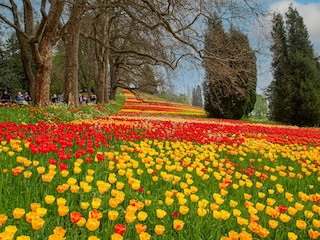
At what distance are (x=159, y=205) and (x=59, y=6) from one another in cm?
966

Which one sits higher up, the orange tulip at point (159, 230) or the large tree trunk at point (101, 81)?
the large tree trunk at point (101, 81)

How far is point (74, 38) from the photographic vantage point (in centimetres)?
1354

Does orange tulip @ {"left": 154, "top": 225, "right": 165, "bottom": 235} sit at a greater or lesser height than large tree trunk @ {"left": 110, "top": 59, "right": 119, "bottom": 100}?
lesser

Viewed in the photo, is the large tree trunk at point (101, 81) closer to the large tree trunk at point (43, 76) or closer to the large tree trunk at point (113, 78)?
the large tree trunk at point (113, 78)

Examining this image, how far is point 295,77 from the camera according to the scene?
2198 cm

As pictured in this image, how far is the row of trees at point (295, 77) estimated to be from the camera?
67.7 ft

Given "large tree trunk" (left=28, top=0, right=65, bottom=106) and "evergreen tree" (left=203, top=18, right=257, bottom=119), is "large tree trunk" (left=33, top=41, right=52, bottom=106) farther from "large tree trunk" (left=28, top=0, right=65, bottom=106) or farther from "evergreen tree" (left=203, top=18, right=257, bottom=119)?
"evergreen tree" (left=203, top=18, right=257, bottom=119)

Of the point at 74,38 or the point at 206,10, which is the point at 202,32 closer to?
the point at 206,10

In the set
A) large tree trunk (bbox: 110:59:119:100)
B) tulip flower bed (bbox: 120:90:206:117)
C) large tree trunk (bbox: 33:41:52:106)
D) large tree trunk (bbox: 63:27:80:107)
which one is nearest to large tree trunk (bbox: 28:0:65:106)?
large tree trunk (bbox: 33:41:52:106)

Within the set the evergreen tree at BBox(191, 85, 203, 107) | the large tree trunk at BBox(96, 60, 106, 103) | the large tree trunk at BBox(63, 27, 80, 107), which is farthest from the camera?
the evergreen tree at BBox(191, 85, 203, 107)

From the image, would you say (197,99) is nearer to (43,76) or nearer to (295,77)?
(295,77)

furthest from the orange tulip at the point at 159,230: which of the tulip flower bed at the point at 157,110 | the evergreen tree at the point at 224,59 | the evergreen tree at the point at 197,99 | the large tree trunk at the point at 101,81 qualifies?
the evergreen tree at the point at 197,99

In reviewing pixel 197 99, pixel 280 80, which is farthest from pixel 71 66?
pixel 197 99

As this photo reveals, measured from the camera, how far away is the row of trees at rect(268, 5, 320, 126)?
67.7ft
